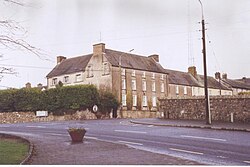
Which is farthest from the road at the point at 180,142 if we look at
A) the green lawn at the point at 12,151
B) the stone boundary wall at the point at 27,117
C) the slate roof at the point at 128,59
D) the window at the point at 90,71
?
the window at the point at 90,71

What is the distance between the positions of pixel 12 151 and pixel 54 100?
509cm

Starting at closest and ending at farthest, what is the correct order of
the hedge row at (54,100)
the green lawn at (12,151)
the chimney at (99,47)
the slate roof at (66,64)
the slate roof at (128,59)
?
the green lawn at (12,151)
the slate roof at (66,64)
the chimney at (99,47)
the hedge row at (54,100)
the slate roof at (128,59)

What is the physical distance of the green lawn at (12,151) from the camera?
4.85m

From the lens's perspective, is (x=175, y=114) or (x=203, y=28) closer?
(x=203, y=28)

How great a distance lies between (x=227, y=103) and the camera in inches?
426

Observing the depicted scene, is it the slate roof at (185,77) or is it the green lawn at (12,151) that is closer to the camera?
the green lawn at (12,151)

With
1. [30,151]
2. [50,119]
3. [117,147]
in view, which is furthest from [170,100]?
[30,151]

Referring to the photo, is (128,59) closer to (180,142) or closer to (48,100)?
(48,100)

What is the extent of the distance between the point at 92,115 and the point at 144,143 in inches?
191

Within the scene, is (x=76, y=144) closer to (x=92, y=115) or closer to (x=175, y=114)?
(x=92, y=115)

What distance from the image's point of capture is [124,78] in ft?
51.9

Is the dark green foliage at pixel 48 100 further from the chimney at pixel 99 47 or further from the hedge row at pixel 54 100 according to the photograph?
the chimney at pixel 99 47

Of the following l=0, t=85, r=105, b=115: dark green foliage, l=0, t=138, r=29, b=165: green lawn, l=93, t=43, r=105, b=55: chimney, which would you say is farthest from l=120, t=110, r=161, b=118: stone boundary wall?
l=0, t=138, r=29, b=165: green lawn

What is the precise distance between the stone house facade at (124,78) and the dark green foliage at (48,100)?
374 millimetres
